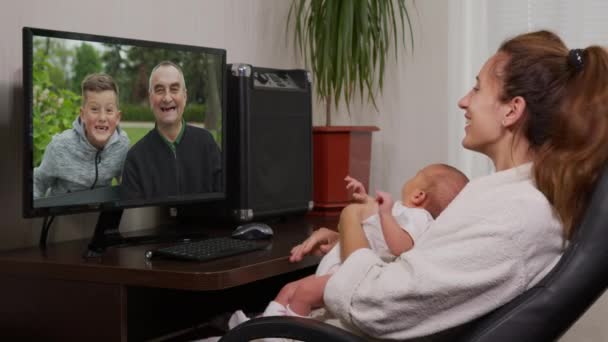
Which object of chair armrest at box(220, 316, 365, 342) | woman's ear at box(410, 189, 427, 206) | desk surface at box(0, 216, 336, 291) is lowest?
chair armrest at box(220, 316, 365, 342)

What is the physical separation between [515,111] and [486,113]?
6 centimetres

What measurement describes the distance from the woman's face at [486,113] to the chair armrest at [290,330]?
40cm

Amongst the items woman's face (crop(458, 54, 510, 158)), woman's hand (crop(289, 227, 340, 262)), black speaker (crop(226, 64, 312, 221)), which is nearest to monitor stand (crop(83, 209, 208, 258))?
black speaker (crop(226, 64, 312, 221))

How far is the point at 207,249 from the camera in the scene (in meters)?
1.97

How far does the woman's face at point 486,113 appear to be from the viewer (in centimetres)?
150

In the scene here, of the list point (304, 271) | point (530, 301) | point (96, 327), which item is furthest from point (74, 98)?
point (530, 301)

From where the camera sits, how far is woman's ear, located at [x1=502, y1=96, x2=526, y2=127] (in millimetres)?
1460

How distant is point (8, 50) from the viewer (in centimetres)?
211

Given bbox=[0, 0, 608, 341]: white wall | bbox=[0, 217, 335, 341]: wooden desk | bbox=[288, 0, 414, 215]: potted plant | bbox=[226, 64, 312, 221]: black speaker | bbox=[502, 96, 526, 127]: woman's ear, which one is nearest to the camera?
bbox=[502, 96, 526, 127]: woman's ear

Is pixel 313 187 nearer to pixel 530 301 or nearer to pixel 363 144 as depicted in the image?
pixel 363 144

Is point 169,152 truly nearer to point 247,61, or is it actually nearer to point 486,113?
point 247,61

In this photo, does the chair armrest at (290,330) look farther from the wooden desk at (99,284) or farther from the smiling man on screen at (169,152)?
the smiling man on screen at (169,152)

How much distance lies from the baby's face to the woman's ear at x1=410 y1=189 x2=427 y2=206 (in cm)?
73

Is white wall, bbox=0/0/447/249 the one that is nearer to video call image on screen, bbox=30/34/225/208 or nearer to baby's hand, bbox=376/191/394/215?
video call image on screen, bbox=30/34/225/208
